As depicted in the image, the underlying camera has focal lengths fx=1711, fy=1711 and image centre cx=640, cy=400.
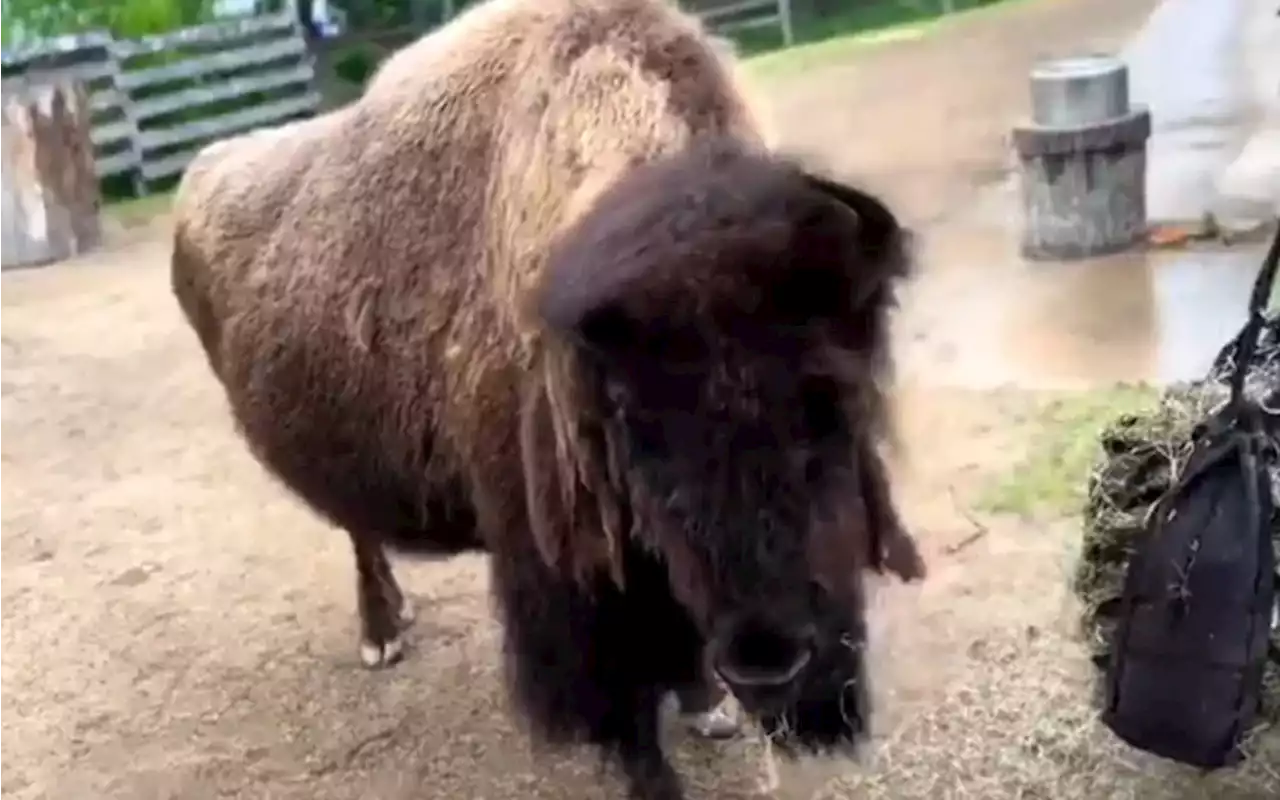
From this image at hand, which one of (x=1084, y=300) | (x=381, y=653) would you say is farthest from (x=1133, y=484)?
(x=1084, y=300)

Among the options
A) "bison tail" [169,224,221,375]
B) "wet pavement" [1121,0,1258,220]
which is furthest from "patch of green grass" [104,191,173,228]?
"bison tail" [169,224,221,375]

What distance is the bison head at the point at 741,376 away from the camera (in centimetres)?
158

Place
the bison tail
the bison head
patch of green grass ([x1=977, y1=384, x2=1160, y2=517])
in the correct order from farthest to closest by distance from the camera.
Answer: patch of green grass ([x1=977, y1=384, x2=1160, y2=517]) < the bison tail < the bison head

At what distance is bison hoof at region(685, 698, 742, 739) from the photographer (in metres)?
2.45

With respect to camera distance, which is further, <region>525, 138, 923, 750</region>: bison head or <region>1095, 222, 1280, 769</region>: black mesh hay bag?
<region>1095, 222, 1280, 769</region>: black mesh hay bag

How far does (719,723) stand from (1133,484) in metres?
0.70

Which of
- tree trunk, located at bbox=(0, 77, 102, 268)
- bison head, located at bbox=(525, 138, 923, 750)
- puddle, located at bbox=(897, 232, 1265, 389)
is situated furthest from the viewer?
tree trunk, located at bbox=(0, 77, 102, 268)

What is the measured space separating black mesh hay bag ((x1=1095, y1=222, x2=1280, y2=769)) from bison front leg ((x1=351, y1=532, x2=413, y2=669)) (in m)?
1.33

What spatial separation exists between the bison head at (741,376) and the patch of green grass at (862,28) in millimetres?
6760

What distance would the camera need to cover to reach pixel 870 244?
165 cm

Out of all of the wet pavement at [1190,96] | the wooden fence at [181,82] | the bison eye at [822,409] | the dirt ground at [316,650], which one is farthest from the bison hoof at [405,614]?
the wooden fence at [181,82]

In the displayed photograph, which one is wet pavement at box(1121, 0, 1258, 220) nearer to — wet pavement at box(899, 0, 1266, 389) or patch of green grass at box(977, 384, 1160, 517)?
wet pavement at box(899, 0, 1266, 389)

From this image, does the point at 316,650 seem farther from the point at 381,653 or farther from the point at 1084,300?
the point at 1084,300

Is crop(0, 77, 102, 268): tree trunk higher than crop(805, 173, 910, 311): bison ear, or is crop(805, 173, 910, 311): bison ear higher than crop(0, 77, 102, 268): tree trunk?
crop(805, 173, 910, 311): bison ear
